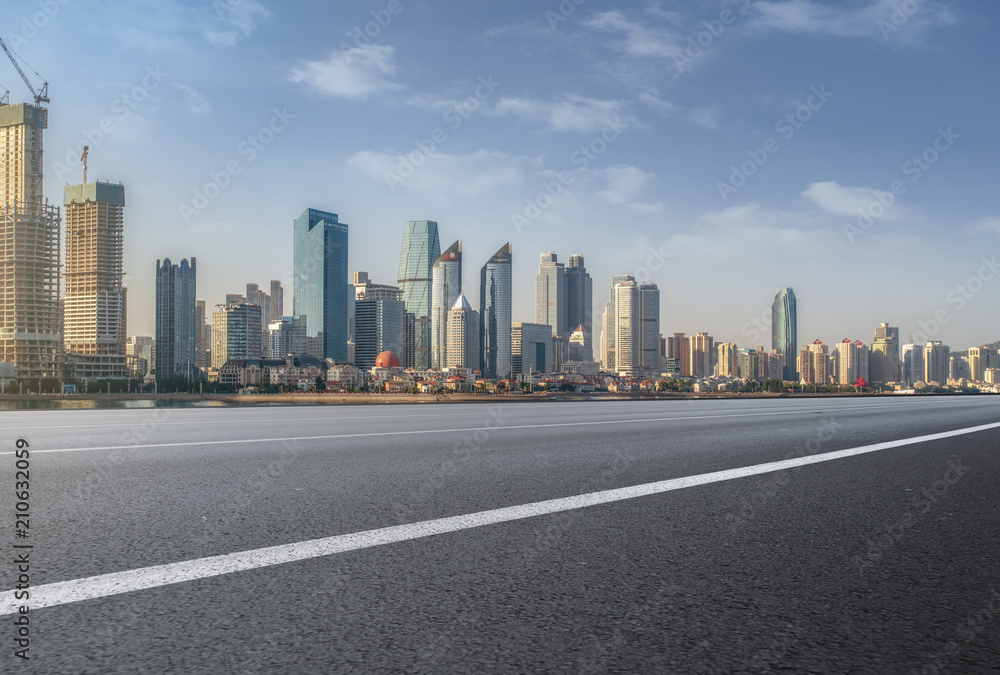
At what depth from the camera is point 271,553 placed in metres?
3.63

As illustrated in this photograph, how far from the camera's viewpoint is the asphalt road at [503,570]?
236 centimetres

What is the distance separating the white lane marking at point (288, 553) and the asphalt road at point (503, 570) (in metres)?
0.02

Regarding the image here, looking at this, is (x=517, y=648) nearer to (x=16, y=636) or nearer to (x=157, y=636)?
(x=157, y=636)

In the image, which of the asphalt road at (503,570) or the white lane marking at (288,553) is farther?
the white lane marking at (288,553)

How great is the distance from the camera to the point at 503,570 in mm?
3320

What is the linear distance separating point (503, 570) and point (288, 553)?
3.86 feet

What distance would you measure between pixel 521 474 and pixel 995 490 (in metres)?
4.25

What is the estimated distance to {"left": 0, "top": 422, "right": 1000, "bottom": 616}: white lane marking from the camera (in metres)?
2.95

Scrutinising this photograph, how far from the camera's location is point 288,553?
3623mm

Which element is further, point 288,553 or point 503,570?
point 288,553

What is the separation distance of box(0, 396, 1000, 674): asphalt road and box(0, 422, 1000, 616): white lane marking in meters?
0.02

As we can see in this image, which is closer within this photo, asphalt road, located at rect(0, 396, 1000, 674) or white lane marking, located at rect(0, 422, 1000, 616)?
asphalt road, located at rect(0, 396, 1000, 674)

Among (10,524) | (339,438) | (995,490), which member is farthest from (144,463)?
(995,490)

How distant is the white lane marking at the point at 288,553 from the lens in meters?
2.95
